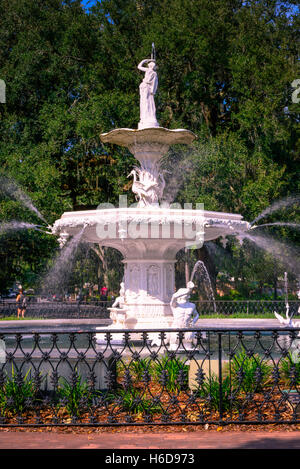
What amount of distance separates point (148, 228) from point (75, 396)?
5747 mm

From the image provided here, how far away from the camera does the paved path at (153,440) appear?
520 cm

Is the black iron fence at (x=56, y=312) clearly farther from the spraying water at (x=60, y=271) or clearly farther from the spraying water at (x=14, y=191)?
the spraying water at (x=14, y=191)

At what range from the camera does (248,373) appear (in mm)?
6570

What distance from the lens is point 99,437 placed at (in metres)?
5.56

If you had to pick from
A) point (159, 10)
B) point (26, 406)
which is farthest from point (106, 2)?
point (26, 406)

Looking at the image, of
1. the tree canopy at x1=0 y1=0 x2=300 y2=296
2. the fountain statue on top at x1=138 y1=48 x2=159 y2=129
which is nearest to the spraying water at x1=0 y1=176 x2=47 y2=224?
the tree canopy at x1=0 y1=0 x2=300 y2=296

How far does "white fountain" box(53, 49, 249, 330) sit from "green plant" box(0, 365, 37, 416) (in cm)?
530

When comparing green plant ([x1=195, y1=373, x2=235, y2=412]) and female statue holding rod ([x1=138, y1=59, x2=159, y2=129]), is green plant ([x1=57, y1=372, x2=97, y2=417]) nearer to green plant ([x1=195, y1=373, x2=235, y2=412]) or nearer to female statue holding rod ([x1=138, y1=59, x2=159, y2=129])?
green plant ([x1=195, y1=373, x2=235, y2=412])

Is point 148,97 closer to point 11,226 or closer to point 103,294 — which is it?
point 11,226

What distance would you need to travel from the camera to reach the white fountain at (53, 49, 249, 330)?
11.4 metres

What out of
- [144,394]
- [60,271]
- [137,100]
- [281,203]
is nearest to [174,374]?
[144,394]

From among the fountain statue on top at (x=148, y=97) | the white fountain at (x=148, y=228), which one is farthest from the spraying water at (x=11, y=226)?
the fountain statue on top at (x=148, y=97)

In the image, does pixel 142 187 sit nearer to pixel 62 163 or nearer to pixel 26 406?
pixel 26 406

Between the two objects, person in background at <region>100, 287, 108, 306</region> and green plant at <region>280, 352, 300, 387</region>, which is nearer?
green plant at <region>280, 352, 300, 387</region>
